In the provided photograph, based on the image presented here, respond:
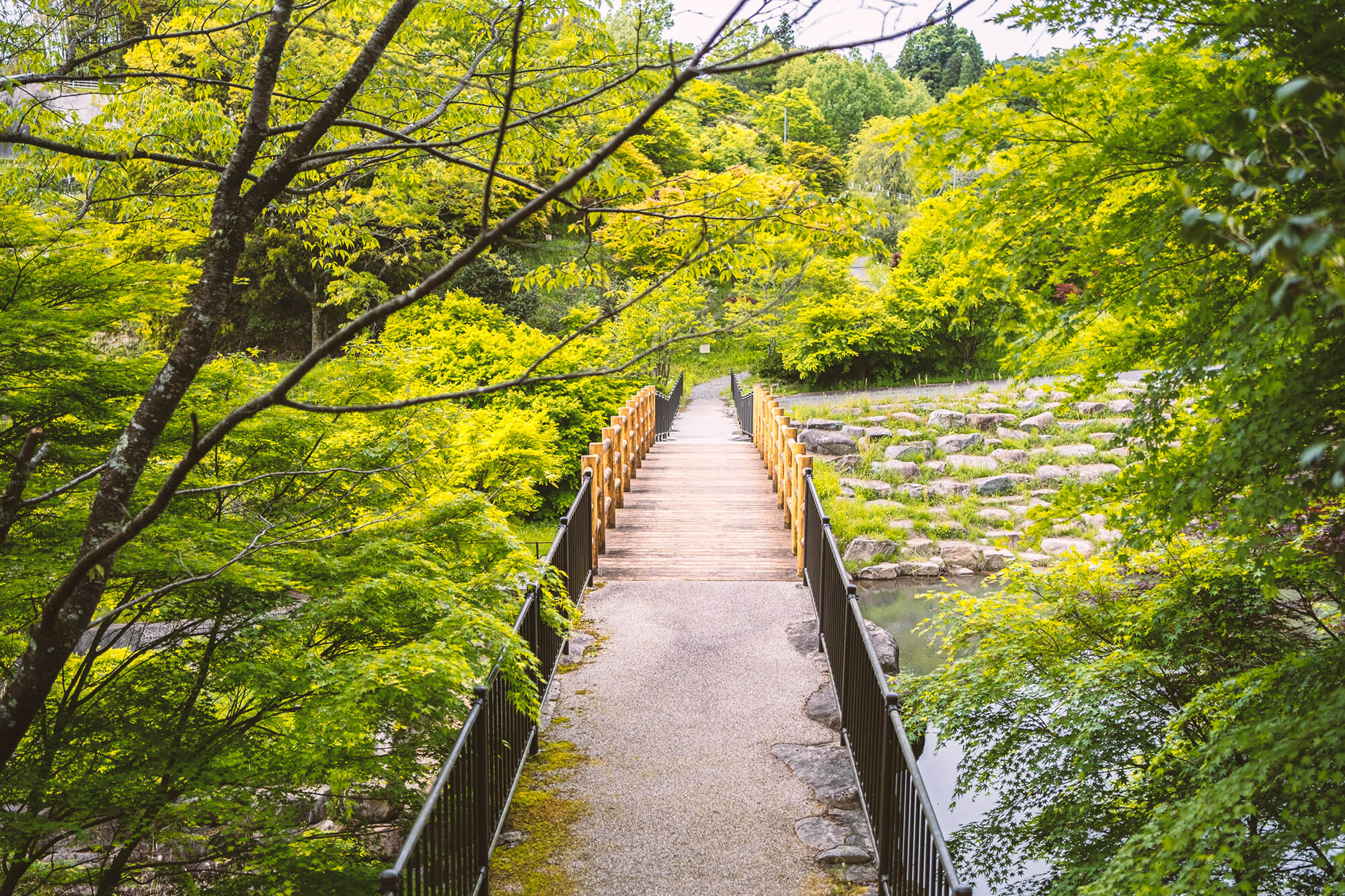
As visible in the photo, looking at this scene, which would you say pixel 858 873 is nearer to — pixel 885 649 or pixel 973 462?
pixel 885 649

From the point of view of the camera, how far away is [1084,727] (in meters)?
4.32

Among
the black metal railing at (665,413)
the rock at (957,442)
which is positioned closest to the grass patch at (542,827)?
the black metal railing at (665,413)

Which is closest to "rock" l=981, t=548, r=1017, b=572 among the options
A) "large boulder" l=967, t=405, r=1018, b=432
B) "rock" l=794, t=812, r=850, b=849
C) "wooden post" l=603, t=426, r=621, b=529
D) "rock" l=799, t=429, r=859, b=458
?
"rock" l=799, t=429, r=859, b=458

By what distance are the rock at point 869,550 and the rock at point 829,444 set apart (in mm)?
4244

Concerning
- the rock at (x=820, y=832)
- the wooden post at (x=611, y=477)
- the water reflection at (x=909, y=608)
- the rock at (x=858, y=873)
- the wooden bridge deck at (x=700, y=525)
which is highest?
the wooden post at (x=611, y=477)

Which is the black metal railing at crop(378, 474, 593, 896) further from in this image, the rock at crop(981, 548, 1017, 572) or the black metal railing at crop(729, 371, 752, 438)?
the black metal railing at crop(729, 371, 752, 438)

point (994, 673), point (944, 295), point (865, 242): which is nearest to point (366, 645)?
point (865, 242)

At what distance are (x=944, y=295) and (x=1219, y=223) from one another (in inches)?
1054

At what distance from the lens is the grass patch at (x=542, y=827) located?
4.37m

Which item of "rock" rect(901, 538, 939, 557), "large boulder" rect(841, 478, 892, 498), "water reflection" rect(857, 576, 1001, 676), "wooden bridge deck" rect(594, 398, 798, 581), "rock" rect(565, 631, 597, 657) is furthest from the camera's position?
"large boulder" rect(841, 478, 892, 498)

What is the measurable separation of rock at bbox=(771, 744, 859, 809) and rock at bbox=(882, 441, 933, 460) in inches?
580

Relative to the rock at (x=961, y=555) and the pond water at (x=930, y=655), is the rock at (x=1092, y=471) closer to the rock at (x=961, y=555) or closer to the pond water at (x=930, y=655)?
the rock at (x=961, y=555)

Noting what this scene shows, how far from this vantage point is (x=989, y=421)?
70.4 ft

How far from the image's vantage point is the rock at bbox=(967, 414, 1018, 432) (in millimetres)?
21406
